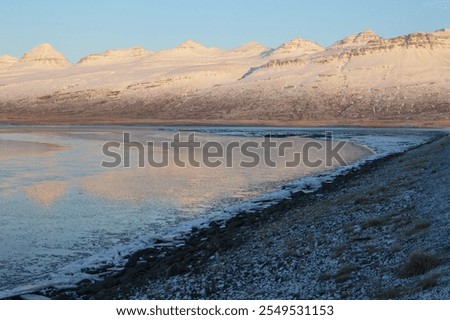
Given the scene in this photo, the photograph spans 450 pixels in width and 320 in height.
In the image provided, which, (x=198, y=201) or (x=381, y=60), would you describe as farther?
(x=381, y=60)

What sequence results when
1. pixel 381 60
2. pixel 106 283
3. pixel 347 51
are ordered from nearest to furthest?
pixel 106 283 < pixel 381 60 < pixel 347 51

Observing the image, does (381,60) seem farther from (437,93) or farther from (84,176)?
(84,176)

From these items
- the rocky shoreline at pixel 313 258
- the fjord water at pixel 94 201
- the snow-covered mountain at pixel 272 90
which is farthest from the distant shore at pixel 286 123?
the rocky shoreline at pixel 313 258

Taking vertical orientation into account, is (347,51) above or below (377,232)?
above

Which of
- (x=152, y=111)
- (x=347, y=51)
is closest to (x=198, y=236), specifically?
(x=152, y=111)

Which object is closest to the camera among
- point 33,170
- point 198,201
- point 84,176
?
point 198,201
